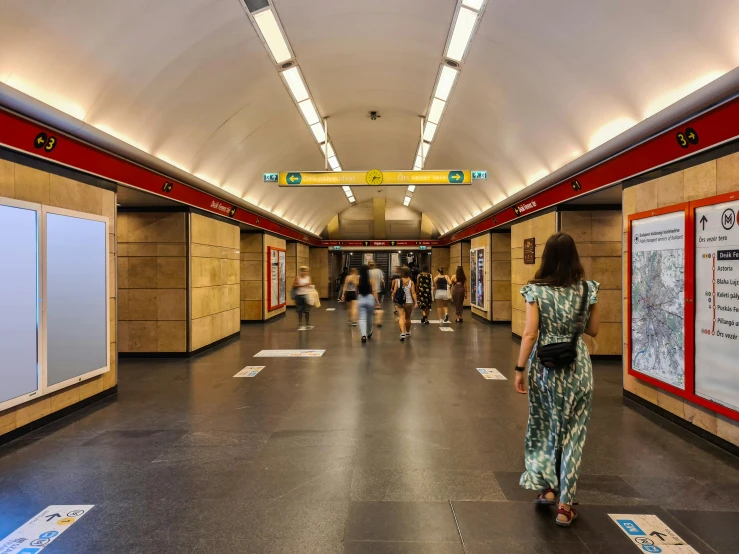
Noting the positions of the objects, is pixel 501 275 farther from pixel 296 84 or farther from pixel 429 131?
pixel 296 84

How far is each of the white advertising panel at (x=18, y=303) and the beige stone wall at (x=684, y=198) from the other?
6.35m

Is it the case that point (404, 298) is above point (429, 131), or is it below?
below

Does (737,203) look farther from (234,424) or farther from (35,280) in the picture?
(35,280)

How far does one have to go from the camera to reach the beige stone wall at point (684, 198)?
3668 millimetres

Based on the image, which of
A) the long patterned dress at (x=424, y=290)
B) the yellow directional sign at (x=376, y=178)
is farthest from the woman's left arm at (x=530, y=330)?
the long patterned dress at (x=424, y=290)

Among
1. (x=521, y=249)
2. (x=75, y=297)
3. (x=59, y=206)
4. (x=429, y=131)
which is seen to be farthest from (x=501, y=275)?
(x=59, y=206)

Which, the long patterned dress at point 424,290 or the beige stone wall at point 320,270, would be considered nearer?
the long patterned dress at point 424,290

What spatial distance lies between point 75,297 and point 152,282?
3145 millimetres

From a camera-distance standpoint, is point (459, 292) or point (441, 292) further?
point (459, 292)

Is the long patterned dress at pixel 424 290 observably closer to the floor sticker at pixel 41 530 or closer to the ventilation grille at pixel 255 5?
the ventilation grille at pixel 255 5

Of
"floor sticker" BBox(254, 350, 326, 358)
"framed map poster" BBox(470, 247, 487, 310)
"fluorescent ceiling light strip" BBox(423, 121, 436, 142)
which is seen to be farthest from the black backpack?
"framed map poster" BBox(470, 247, 487, 310)

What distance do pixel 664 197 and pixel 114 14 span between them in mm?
5896

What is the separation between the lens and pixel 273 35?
5.64 meters

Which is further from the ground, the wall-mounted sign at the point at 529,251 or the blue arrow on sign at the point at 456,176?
the blue arrow on sign at the point at 456,176
